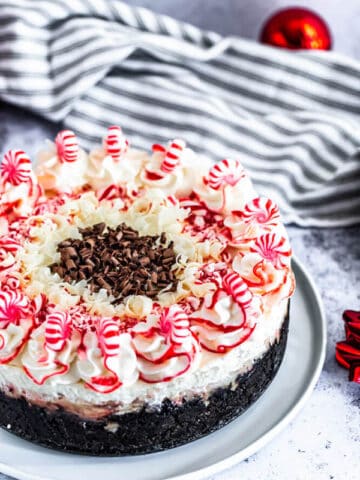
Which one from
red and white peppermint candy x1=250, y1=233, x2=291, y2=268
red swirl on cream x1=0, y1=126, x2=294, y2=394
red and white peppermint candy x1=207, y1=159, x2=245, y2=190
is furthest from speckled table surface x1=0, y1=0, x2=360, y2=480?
red and white peppermint candy x1=207, y1=159, x2=245, y2=190

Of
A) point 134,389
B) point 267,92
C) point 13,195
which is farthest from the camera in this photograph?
point 267,92

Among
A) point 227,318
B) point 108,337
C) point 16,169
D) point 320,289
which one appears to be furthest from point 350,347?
point 16,169

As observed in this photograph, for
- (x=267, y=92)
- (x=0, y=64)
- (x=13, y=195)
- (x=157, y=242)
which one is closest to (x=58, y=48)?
(x=0, y=64)

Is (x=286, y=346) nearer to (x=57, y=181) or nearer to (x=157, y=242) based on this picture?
(x=157, y=242)

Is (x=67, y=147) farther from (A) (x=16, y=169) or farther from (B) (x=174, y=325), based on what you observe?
(B) (x=174, y=325)

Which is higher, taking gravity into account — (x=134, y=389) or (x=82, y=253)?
(x=82, y=253)

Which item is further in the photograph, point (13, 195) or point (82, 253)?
point (13, 195)

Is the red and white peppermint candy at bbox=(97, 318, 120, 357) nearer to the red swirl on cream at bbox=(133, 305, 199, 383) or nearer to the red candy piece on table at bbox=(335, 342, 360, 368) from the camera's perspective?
the red swirl on cream at bbox=(133, 305, 199, 383)
